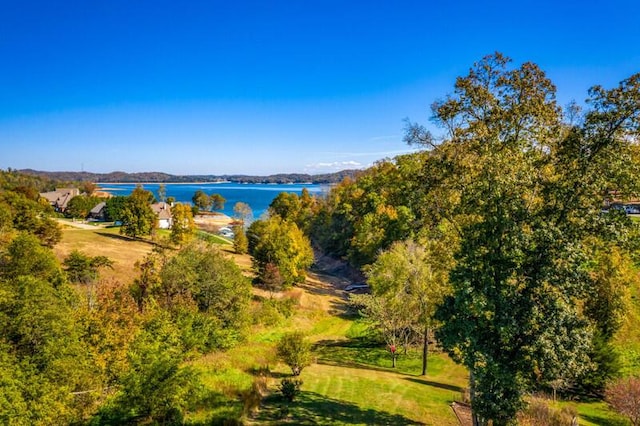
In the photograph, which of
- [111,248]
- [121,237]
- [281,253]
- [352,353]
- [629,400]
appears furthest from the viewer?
[121,237]

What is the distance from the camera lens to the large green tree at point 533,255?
10.9 metres

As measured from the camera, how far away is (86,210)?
9331cm

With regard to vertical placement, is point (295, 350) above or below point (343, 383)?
above

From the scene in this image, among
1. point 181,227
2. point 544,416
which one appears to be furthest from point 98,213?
point 544,416

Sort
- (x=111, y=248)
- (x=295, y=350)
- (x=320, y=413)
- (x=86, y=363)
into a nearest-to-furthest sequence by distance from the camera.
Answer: (x=86, y=363), (x=320, y=413), (x=295, y=350), (x=111, y=248)

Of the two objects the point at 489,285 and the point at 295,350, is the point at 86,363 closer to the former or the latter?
the point at 295,350

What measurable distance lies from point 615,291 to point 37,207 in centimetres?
6492

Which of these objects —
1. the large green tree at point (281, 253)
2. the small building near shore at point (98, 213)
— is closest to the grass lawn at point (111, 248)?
the large green tree at point (281, 253)

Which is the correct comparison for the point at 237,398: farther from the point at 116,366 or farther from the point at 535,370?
the point at 535,370

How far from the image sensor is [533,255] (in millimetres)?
11227

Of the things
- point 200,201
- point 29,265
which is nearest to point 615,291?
point 29,265

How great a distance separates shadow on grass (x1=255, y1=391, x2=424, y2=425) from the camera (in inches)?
618

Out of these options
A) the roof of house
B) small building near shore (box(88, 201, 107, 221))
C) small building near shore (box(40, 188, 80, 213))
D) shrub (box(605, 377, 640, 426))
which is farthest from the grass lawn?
the roof of house

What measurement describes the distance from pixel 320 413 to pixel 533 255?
1109 cm
